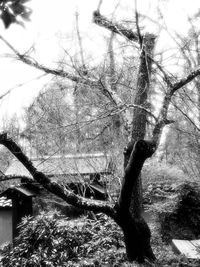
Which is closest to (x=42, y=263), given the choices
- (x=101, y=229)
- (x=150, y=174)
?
(x=101, y=229)

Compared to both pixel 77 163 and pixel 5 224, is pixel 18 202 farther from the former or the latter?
pixel 5 224

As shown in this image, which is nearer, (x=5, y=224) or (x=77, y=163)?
(x=77, y=163)

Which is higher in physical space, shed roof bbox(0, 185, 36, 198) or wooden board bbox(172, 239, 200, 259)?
shed roof bbox(0, 185, 36, 198)

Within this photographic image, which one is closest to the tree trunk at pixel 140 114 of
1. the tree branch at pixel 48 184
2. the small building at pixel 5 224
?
the tree branch at pixel 48 184

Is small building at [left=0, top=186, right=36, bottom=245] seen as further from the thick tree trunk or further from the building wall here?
the thick tree trunk

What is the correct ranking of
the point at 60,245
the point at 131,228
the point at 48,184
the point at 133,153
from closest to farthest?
the point at 133,153, the point at 48,184, the point at 131,228, the point at 60,245

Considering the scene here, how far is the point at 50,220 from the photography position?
22.2 feet

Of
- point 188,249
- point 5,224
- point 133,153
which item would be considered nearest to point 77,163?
point 188,249

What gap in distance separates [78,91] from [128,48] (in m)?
2.36

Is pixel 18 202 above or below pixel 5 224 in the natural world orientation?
above

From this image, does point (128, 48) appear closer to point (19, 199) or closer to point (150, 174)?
point (19, 199)

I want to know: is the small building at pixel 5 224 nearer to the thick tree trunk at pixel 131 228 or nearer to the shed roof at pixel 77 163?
the shed roof at pixel 77 163

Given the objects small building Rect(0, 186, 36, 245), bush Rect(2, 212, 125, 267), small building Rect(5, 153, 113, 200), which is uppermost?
small building Rect(5, 153, 113, 200)

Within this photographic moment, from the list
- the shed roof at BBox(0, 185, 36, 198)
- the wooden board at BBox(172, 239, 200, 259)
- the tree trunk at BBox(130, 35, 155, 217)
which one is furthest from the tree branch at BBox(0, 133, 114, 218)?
the shed roof at BBox(0, 185, 36, 198)
